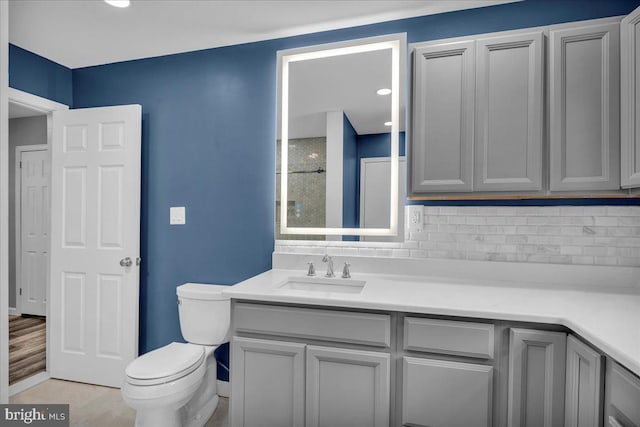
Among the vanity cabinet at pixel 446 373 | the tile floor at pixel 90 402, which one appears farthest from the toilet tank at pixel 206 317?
the vanity cabinet at pixel 446 373

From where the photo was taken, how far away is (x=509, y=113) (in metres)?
1.77

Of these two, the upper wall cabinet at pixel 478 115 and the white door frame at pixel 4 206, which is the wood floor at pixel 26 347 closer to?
the white door frame at pixel 4 206

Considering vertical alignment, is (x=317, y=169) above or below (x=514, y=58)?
below

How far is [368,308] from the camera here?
5.11ft

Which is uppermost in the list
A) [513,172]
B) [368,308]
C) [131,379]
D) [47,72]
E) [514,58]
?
[47,72]

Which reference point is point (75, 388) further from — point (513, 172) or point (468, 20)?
point (468, 20)

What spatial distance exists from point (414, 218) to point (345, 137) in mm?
651

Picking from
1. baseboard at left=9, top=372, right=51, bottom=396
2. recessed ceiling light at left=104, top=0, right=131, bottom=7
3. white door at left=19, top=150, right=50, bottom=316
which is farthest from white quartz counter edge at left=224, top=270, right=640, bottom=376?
white door at left=19, top=150, right=50, bottom=316

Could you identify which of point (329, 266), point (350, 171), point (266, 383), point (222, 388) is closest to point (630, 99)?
point (350, 171)

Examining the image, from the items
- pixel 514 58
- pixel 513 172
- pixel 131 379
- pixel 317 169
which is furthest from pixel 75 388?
pixel 514 58

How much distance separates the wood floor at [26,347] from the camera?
9.13 feet

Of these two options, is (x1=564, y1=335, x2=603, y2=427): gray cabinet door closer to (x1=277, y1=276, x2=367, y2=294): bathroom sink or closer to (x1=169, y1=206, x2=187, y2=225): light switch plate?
(x1=277, y1=276, x2=367, y2=294): bathroom sink

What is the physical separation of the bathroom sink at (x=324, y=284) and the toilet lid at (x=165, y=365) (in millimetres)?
662

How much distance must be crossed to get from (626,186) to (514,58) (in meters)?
0.78
